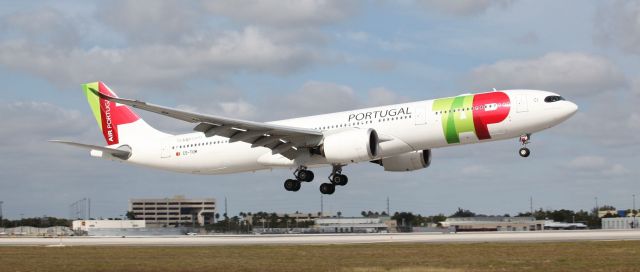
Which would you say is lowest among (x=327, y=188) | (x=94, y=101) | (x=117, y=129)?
(x=327, y=188)

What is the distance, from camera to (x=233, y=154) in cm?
5250

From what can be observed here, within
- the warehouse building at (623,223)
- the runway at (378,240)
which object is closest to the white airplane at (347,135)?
the runway at (378,240)

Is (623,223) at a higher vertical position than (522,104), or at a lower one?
lower

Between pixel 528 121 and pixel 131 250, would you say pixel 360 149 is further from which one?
pixel 131 250

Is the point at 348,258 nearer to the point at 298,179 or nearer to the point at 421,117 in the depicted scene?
the point at 421,117

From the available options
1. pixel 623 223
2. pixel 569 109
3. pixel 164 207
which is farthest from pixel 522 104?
pixel 164 207

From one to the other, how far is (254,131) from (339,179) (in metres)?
7.46

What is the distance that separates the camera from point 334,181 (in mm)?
53000

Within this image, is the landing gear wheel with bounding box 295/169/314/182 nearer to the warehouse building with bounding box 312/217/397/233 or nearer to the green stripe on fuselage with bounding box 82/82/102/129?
the green stripe on fuselage with bounding box 82/82/102/129

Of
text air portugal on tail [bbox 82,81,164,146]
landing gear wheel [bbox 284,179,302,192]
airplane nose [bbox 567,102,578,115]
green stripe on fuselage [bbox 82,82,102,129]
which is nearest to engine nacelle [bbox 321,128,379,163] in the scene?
Result: landing gear wheel [bbox 284,179,302,192]

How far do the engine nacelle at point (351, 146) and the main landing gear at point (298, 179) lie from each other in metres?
3.73

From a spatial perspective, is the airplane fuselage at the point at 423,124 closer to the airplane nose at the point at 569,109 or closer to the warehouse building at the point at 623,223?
the airplane nose at the point at 569,109

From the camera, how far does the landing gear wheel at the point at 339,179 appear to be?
2080 inches

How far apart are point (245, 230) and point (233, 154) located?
34.1m
